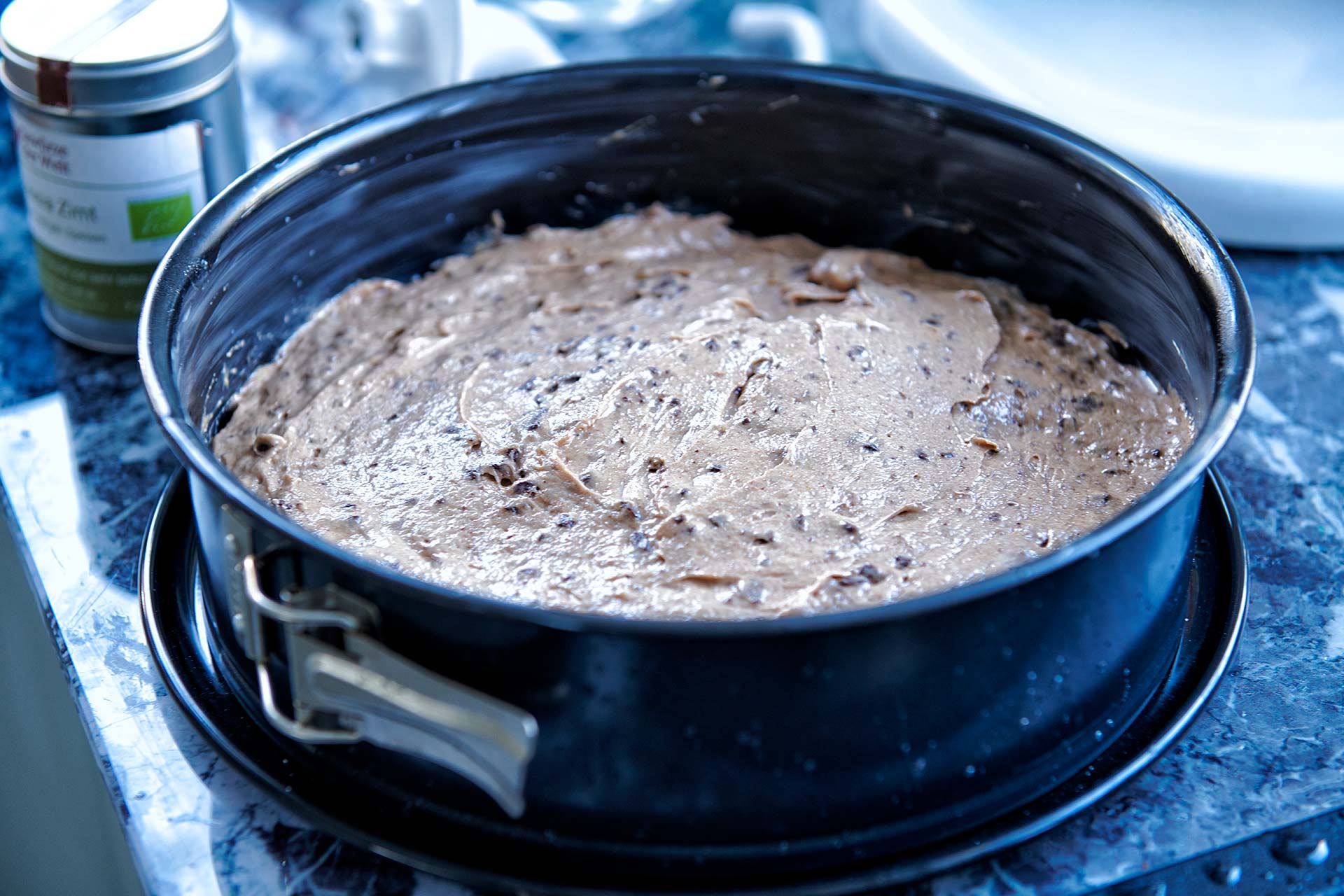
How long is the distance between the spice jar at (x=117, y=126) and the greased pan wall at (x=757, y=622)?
5.3 inches

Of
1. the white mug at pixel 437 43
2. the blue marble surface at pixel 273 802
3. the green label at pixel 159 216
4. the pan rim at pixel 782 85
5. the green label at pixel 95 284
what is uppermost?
the pan rim at pixel 782 85

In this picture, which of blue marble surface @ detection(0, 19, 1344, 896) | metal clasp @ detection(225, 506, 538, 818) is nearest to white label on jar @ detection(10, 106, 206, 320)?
blue marble surface @ detection(0, 19, 1344, 896)

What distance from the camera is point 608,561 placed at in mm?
976

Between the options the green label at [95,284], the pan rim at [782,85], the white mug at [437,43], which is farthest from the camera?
the white mug at [437,43]

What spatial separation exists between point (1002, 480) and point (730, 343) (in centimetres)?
28

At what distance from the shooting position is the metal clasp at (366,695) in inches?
28.1

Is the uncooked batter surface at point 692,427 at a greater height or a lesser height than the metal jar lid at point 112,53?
lesser

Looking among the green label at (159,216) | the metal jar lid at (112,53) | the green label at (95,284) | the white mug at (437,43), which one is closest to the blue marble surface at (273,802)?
the green label at (95,284)

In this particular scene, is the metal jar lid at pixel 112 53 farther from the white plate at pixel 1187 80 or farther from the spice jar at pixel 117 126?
the white plate at pixel 1187 80

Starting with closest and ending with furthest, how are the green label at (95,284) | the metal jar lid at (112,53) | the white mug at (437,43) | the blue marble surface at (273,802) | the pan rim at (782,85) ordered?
the pan rim at (782,85) → the blue marble surface at (273,802) → the metal jar lid at (112,53) → the green label at (95,284) → the white mug at (437,43)

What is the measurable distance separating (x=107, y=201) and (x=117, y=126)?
8 centimetres

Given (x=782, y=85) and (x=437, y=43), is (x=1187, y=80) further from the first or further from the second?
(x=437, y=43)

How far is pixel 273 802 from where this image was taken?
0.89 meters

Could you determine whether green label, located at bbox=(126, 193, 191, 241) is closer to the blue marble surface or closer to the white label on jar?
the white label on jar
